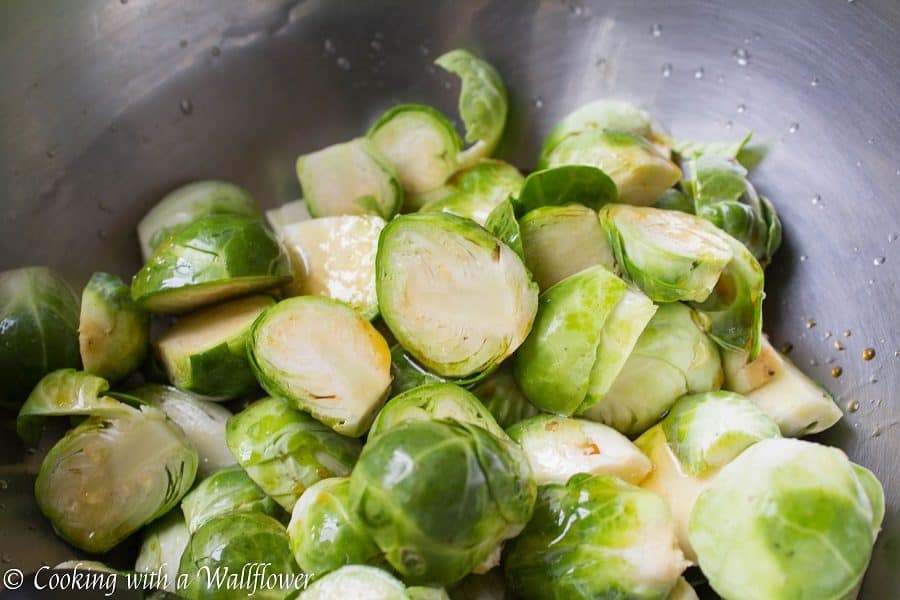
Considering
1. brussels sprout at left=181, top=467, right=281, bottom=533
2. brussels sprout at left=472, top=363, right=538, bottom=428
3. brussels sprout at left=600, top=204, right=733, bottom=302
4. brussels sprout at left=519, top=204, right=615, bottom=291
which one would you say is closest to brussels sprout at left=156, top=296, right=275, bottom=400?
brussels sprout at left=181, top=467, right=281, bottom=533

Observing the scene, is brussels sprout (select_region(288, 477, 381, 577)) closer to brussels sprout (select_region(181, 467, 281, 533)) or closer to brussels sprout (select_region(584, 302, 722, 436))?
brussels sprout (select_region(181, 467, 281, 533))

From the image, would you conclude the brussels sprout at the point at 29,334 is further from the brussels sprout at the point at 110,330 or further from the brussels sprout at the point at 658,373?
the brussels sprout at the point at 658,373

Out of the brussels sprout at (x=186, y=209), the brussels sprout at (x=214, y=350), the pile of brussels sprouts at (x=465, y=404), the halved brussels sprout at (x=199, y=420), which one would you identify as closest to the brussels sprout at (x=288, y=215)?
the brussels sprout at (x=186, y=209)

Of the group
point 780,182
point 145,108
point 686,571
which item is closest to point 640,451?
point 686,571

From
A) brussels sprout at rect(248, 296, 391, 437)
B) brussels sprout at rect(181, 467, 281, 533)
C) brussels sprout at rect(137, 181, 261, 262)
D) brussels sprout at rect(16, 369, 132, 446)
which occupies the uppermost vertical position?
brussels sprout at rect(137, 181, 261, 262)

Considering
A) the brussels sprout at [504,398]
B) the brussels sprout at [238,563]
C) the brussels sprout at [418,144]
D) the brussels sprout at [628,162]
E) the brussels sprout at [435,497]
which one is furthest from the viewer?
the brussels sprout at [418,144]

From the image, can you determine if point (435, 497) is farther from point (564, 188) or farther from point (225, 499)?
point (564, 188)

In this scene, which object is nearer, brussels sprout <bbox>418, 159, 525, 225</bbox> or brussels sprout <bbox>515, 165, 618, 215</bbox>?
brussels sprout <bbox>515, 165, 618, 215</bbox>

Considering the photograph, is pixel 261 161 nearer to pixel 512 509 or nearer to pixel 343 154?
pixel 343 154
